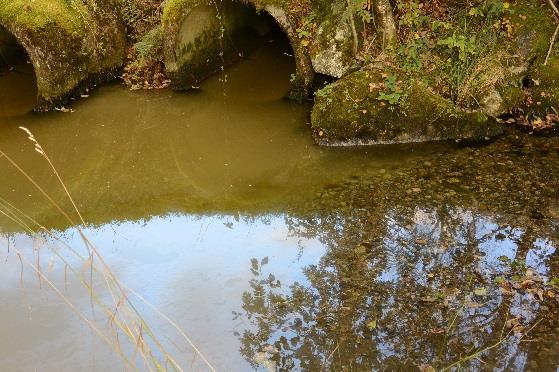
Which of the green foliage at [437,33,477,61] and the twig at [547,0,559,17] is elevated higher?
the twig at [547,0,559,17]

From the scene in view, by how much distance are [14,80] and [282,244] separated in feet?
26.9

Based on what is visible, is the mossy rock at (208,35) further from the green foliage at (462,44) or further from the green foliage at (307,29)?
the green foliage at (462,44)

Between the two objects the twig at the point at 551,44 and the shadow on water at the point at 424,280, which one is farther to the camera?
the twig at the point at 551,44

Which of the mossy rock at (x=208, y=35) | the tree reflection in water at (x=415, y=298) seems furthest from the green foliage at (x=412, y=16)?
the tree reflection in water at (x=415, y=298)

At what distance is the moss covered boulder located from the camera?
31.1 ft

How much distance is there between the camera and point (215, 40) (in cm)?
1132

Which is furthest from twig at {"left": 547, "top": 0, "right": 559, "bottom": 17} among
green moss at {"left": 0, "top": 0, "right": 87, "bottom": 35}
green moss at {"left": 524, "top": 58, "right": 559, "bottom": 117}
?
green moss at {"left": 0, "top": 0, "right": 87, "bottom": 35}

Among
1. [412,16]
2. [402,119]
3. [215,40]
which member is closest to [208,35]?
[215,40]

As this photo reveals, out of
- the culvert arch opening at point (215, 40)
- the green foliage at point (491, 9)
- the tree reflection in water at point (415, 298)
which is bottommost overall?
the tree reflection in water at point (415, 298)

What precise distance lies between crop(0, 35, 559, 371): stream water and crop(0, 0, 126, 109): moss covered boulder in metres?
0.83

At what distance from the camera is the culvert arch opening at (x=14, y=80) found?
410 inches

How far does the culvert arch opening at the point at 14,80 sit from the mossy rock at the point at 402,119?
5817mm

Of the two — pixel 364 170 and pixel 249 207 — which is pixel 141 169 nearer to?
pixel 249 207

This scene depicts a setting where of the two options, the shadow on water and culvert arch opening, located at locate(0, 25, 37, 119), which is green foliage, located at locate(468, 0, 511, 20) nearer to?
the shadow on water
